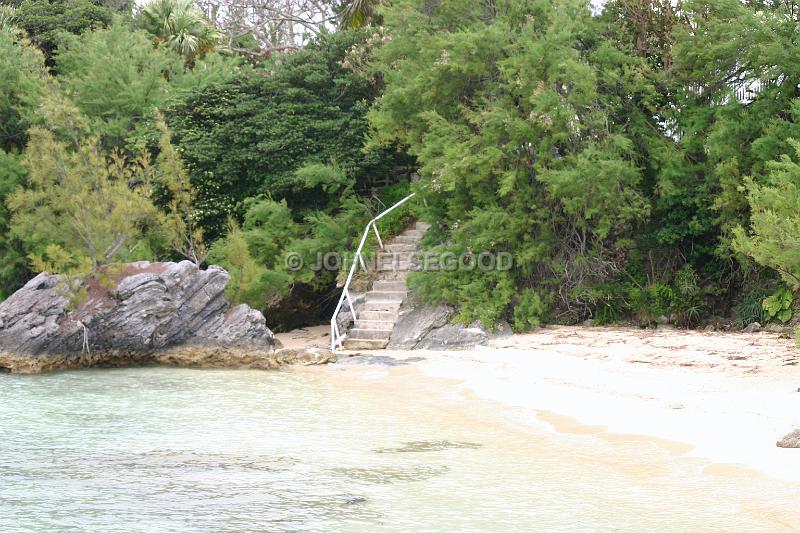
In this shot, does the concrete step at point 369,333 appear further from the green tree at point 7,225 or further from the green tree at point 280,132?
the green tree at point 7,225

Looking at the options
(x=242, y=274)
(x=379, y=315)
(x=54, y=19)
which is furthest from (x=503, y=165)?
(x=54, y=19)

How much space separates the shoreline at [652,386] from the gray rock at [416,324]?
23.2 inches

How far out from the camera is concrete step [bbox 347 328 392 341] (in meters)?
17.9

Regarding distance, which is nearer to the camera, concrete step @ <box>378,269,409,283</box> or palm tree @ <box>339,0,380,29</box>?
concrete step @ <box>378,269,409,283</box>

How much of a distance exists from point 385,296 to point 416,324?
128 cm

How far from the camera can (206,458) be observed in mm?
9242

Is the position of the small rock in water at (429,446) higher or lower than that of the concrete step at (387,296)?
lower

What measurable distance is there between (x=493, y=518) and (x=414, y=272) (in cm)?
1134

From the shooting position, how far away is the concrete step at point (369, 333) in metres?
17.9

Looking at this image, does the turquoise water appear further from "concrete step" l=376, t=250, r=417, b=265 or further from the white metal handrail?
"concrete step" l=376, t=250, r=417, b=265

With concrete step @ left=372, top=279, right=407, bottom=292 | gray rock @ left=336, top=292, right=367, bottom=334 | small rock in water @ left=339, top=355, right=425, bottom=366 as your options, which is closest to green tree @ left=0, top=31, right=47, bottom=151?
Answer: gray rock @ left=336, top=292, right=367, bottom=334

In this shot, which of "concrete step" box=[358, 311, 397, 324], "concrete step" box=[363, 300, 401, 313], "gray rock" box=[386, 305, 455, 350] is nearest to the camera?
"gray rock" box=[386, 305, 455, 350]

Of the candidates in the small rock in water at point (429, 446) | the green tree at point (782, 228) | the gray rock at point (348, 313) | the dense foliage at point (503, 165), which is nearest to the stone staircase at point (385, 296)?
the gray rock at point (348, 313)

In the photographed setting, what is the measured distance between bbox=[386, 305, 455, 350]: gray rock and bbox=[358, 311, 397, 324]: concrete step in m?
0.19
